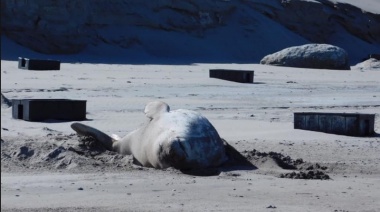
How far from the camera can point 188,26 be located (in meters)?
35.3

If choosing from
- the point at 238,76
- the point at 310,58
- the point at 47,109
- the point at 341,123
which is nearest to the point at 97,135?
the point at 47,109

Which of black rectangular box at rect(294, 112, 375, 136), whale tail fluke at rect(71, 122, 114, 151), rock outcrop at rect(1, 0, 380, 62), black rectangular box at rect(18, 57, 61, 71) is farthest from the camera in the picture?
rock outcrop at rect(1, 0, 380, 62)

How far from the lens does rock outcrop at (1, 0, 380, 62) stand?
101ft

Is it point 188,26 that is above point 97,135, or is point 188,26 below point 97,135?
above

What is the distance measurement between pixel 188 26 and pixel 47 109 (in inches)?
942

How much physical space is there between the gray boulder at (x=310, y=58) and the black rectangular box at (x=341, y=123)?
18.2m

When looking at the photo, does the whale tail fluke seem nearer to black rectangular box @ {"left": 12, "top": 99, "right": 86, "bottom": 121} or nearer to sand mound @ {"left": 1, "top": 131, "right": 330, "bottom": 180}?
sand mound @ {"left": 1, "top": 131, "right": 330, "bottom": 180}

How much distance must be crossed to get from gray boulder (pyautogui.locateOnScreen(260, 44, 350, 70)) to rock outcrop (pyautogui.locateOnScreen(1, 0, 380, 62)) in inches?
136

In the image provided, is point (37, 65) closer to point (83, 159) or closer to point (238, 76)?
point (238, 76)

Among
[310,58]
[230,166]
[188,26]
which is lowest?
[230,166]

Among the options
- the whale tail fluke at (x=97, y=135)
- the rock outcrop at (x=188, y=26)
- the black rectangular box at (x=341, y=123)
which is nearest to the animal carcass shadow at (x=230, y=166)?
the whale tail fluke at (x=97, y=135)

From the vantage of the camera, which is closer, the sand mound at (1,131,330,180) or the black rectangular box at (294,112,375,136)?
the sand mound at (1,131,330,180)

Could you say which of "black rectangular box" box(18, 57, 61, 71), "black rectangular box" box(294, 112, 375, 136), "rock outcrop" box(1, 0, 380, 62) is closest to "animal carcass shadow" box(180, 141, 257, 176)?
"black rectangular box" box(294, 112, 375, 136)

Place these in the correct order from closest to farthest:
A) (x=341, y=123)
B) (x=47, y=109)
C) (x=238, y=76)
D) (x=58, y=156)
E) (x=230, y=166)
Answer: (x=58, y=156), (x=230, y=166), (x=341, y=123), (x=47, y=109), (x=238, y=76)
